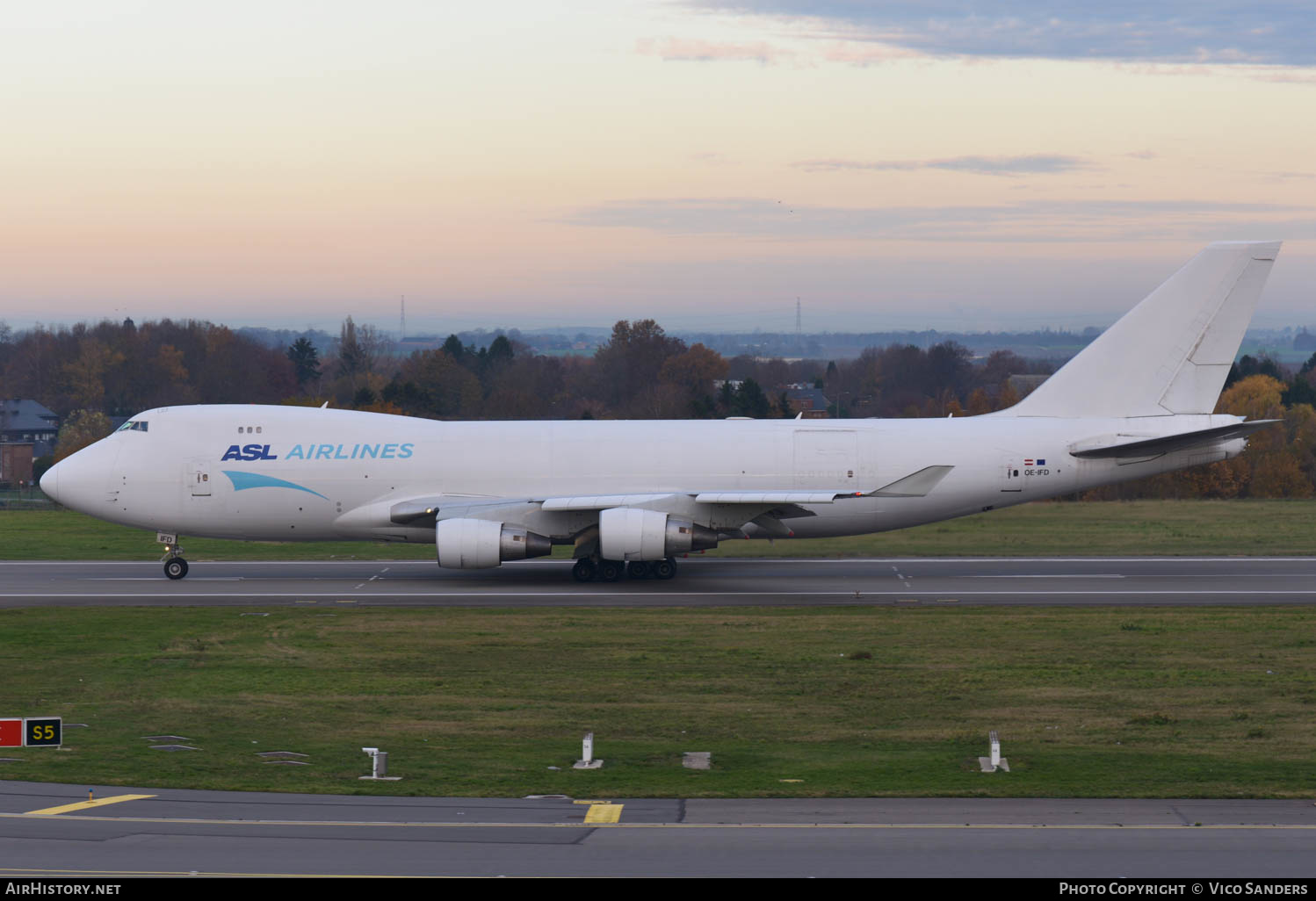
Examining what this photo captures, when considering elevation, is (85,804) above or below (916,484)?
below

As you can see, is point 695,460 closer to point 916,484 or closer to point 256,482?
point 916,484

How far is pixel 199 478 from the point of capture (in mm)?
33875

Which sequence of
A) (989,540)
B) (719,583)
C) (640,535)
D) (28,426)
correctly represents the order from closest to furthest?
(640,535) < (719,583) < (989,540) < (28,426)

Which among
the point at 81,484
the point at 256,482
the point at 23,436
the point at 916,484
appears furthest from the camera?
the point at 23,436

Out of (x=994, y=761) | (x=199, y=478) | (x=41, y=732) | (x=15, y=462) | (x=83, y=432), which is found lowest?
(x=994, y=761)

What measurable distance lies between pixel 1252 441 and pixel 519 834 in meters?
62.3

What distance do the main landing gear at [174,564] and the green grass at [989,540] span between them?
5126 millimetres

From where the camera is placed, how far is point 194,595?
3167cm

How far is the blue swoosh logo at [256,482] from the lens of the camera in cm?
3372

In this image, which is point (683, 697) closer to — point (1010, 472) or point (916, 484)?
point (916, 484)

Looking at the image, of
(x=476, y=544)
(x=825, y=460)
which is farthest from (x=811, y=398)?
(x=476, y=544)

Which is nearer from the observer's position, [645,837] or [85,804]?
[645,837]

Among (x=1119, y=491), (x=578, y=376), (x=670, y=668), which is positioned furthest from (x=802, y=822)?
(x=578, y=376)

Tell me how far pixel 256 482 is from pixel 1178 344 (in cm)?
2408
